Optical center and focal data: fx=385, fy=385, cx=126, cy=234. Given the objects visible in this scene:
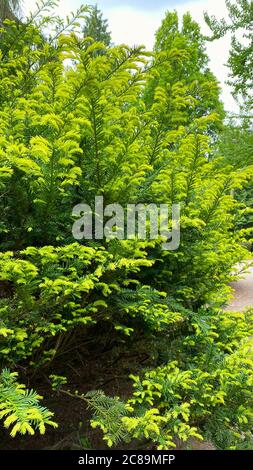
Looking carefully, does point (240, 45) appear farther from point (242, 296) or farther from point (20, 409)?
point (20, 409)

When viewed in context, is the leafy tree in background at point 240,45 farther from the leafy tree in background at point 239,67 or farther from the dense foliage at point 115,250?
the dense foliage at point 115,250

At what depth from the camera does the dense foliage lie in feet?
6.14

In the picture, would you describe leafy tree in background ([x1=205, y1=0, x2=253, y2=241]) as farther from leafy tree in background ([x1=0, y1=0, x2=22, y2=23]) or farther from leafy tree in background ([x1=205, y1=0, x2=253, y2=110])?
leafy tree in background ([x1=0, y1=0, x2=22, y2=23])

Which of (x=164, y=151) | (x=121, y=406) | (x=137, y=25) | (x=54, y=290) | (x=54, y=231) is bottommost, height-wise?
(x=121, y=406)

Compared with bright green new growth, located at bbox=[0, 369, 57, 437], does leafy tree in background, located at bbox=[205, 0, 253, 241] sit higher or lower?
higher

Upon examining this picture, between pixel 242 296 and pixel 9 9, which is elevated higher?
pixel 9 9

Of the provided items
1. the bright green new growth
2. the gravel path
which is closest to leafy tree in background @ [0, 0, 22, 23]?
the bright green new growth

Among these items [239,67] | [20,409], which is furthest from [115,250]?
[239,67]

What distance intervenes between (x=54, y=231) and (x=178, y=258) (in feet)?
2.70

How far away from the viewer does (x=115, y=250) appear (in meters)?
2.05

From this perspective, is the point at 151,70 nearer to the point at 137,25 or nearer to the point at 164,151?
the point at 164,151

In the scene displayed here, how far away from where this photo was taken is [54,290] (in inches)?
71.4

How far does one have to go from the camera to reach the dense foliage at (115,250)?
1871 millimetres
